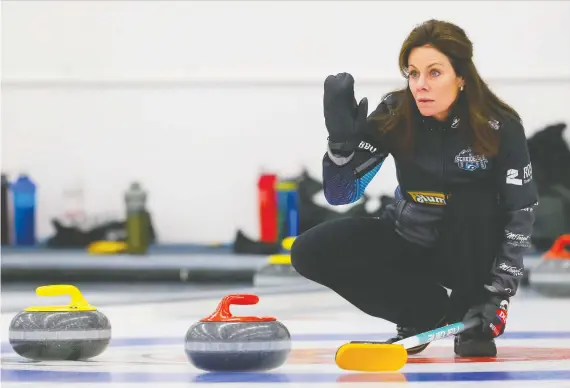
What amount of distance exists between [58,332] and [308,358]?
57 cm

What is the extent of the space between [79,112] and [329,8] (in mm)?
1527

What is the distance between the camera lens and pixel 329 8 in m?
6.14

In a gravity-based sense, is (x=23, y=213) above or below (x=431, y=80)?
below

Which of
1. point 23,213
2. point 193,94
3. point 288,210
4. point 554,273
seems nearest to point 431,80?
point 554,273

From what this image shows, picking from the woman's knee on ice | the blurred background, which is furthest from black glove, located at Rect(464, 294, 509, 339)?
the blurred background

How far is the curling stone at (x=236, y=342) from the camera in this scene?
221 centimetres

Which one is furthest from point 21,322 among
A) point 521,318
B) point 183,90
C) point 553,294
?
point 183,90

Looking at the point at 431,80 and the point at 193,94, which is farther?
the point at 193,94

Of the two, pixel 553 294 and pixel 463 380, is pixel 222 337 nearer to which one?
pixel 463 380

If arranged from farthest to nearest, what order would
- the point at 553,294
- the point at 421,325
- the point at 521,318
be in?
1. the point at 553,294
2. the point at 521,318
3. the point at 421,325

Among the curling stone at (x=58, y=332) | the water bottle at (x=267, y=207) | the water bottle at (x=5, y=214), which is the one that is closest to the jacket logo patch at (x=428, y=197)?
the curling stone at (x=58, y=332)

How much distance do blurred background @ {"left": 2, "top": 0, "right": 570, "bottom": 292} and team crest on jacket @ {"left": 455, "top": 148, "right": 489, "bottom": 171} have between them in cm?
349

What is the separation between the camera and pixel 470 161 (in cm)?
248

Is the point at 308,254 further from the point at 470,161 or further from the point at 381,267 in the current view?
the point at 470,161
